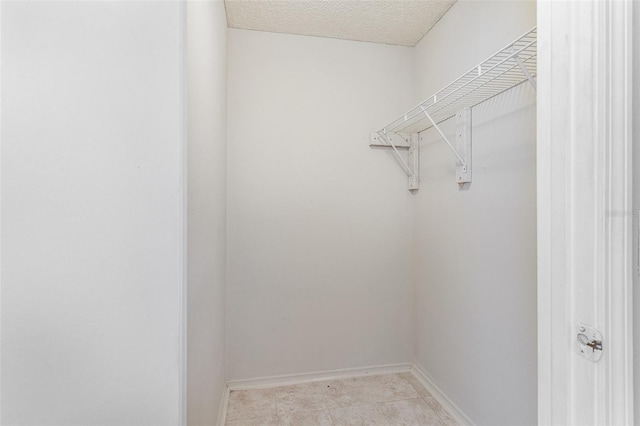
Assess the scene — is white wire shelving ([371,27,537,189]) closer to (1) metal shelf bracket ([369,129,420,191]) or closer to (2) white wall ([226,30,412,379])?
(1) metal shelf bracket ([369,129,420,191])

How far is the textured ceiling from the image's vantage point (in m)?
1.67

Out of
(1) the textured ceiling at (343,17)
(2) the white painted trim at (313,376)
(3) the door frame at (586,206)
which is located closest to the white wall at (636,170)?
(3) the door frame at (586,206)

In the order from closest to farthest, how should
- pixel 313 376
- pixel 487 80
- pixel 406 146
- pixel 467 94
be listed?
pixel 487 80 < pixel 467 94 < pixel 313 376 < pixel 406 146

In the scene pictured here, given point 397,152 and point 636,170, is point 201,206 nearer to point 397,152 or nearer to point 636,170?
point 636,170

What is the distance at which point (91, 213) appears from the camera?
678 mm

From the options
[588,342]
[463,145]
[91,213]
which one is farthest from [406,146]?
[91,213]

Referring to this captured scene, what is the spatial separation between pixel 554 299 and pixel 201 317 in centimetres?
100

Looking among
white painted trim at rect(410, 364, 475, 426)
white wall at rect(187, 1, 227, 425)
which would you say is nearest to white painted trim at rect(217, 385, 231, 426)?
white wall at rect(187, 1, 227, 425)

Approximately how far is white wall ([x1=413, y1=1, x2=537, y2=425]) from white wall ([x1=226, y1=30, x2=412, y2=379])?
0.23 m

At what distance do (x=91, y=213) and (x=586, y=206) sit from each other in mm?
1055

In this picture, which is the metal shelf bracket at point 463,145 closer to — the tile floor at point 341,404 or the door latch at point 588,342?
the door latch at point 588,342

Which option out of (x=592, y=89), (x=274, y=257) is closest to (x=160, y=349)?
(x=592, y=89)

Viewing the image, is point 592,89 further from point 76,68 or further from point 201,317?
point 201,317

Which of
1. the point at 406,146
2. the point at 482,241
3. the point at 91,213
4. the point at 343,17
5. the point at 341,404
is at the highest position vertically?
the point at 343,17
